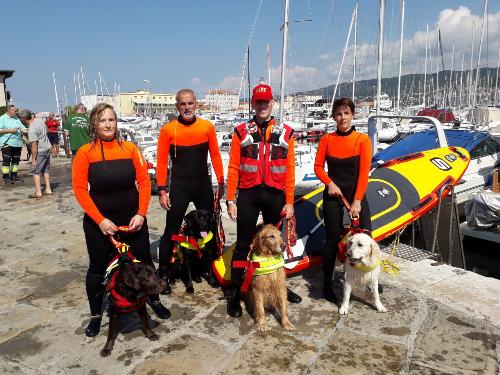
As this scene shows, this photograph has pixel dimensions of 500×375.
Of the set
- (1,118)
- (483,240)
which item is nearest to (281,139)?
(483,240)

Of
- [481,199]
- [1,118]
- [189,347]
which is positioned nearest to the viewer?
[189,347]

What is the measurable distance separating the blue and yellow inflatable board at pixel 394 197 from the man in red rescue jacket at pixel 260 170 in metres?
0.94

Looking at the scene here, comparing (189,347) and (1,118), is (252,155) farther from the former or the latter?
(1,118)

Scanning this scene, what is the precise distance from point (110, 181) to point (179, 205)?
1.00 m

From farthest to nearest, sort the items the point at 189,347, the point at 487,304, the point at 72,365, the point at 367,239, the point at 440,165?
the point at 440,165, the point at 487,304, the point at 367,239, the point at 189,347, the point at 72,365

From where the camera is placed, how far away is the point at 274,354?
3.11 meters

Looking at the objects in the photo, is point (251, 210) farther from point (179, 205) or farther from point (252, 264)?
point (179, 205)

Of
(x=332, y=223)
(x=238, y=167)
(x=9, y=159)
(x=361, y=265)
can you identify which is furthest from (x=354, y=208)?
(x=9, y=159)

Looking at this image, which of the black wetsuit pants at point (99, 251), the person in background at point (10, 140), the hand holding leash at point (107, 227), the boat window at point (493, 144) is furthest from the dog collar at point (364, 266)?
the person in background at point (10, 140)

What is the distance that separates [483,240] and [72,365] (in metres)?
7.92

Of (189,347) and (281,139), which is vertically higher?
(281,139)

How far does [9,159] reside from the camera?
1041 centimetres

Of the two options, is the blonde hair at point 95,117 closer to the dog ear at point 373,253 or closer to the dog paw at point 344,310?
the dog ear at point 373,253

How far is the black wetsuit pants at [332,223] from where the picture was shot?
397 centimetres
